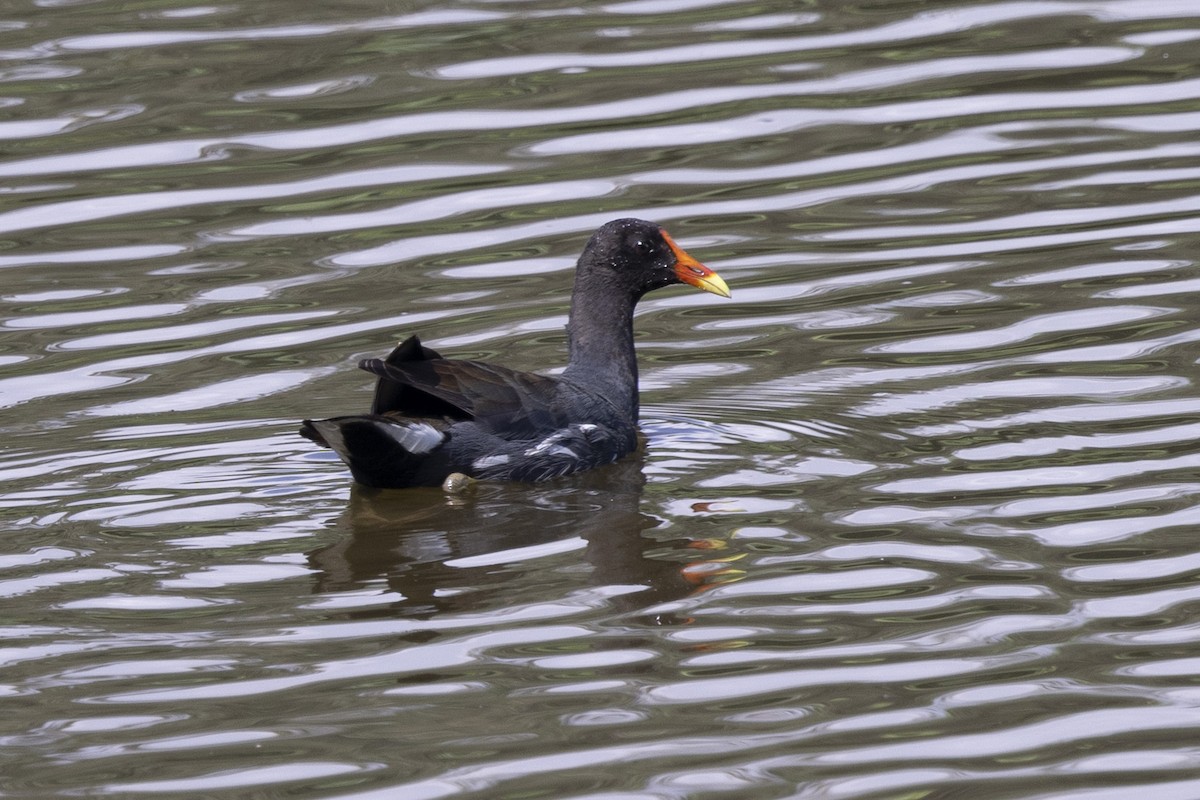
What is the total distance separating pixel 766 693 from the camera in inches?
194

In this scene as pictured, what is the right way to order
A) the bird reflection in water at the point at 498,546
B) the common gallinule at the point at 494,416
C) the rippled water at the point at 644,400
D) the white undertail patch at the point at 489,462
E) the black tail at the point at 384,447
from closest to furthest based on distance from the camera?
the rippled water at the point at 644,400, the bird reflection in water at the point at 498,546, the black tail at the point at 384,447, the common gallinule at the point at 494,416, the white undertail patch at the point at 489,462

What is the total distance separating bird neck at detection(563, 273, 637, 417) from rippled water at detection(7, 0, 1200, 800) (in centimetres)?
Answer: 24

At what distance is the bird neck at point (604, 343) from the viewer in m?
7.91

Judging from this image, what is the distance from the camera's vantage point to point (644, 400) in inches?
329

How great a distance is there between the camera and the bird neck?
26.0 feet

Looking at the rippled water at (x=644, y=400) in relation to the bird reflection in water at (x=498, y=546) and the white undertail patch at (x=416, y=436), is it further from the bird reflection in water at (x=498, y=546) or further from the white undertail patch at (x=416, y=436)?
the white undertail patch at (x=416, y=436)

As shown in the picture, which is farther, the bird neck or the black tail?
the bird neck

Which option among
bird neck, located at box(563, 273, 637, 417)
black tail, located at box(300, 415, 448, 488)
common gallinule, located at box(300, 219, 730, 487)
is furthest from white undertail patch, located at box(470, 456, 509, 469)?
bird neck, located at box(563, 273, 637, 417)

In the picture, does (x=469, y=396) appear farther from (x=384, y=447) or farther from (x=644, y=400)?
(x=644, y=400)

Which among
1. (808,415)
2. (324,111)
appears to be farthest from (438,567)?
(324,111)

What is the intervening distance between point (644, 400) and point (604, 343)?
39 cm

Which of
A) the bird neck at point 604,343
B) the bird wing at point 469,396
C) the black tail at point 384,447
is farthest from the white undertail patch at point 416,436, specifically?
the bird neck at point 604,343

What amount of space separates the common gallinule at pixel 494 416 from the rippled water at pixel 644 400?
5.7 inches

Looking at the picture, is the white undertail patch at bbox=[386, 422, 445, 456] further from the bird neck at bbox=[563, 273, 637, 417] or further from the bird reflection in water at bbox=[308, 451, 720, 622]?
the bird neck at bbox=[563, 273, 637, 417]
